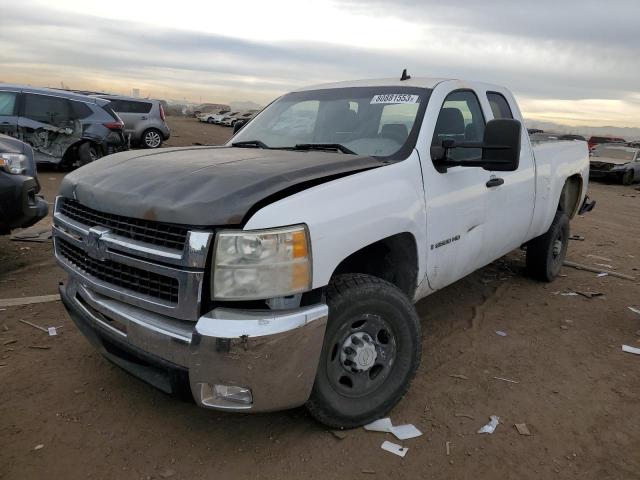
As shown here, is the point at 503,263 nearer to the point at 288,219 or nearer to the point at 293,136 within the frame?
the point at 293,136

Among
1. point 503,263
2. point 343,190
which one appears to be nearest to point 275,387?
point 343,190

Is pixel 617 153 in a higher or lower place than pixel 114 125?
higher

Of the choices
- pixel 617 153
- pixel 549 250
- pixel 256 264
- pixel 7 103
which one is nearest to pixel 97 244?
pixel 256 264

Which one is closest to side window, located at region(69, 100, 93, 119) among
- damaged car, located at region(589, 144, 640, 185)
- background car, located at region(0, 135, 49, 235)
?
background car, located at region(0, 135, 49, 235)

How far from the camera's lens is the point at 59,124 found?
11.6m

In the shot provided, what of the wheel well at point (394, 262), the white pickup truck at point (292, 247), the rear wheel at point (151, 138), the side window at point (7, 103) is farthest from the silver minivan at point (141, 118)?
the wheel well at point (394, 262)

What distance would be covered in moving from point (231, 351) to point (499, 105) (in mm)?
3380

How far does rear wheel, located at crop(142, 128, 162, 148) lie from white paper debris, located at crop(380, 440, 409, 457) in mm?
16353

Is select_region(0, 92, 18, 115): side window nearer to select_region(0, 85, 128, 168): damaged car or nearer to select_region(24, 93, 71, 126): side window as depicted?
select_region(0, 85, 128, 168): damaged car

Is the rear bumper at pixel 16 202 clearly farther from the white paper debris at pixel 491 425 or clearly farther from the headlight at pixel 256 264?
the white paper debris at pixel 491 425

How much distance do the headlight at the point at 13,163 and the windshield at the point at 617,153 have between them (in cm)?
2074

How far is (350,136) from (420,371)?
1684 mm

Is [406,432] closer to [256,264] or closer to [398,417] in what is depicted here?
[398,417]

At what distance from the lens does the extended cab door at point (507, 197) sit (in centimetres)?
404
